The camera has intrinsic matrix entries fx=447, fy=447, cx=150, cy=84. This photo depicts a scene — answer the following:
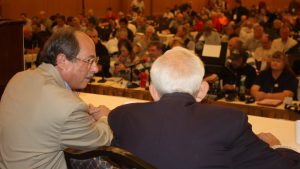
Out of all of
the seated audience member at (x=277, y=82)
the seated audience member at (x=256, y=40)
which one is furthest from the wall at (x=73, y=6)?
the seated audience member at (x=277, y=82)

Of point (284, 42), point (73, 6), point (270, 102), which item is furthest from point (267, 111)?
point (73, 6)

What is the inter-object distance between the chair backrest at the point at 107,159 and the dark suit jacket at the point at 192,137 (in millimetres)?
187

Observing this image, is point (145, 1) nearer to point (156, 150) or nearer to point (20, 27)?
point (20, 27)

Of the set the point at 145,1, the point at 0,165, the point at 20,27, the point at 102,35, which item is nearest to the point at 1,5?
the point at 102,35

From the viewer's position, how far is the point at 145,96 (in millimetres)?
6242

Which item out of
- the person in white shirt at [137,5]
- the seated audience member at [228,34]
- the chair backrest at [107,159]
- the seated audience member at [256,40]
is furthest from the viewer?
the person in white shirt at [137,5]

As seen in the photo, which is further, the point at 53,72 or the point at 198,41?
the point at 198,41

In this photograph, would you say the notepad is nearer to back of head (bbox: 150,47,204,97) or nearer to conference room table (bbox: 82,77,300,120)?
A: conference room table (bbox: 82,77,300,120)

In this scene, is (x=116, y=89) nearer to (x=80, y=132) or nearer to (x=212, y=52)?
(x=212, y=52)

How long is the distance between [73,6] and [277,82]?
14.2 meters

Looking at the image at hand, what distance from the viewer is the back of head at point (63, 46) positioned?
7.73 ft

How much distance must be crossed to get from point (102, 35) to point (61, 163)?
10428mm

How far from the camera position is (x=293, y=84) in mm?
5992

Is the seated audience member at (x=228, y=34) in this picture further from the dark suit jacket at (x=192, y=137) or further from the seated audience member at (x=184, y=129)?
the dark suit jacket at (x=192, y=137)
